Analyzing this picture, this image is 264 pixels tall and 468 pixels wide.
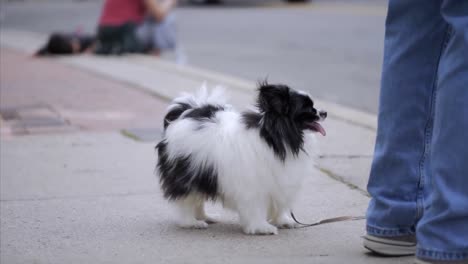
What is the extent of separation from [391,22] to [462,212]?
2.98 ft

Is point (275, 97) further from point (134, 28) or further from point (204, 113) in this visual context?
point (134, 28)

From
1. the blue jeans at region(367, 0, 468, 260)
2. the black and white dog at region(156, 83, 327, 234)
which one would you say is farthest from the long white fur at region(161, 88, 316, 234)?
the blue jeans at region(367, 0, 468, 260)

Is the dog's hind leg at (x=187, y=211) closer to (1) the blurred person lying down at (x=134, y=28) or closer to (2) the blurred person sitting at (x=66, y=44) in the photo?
(1) the blurred person lying down at (x=134, y=28)

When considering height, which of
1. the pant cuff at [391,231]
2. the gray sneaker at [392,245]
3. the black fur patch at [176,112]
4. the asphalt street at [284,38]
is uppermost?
the black fur patch at [176,112]

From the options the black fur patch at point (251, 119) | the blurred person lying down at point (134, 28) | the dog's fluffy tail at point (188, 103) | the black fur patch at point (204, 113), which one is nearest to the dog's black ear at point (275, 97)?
the black fur patch at point (251, 119)

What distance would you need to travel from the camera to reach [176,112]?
15.5ft

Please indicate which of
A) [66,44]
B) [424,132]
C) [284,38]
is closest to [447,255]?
[424,132]

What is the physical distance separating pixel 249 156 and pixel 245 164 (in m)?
0.05

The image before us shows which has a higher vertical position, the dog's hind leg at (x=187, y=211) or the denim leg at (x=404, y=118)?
the denim leg at (x=404, y=118)

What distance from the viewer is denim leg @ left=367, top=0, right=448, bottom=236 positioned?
12.4 feet

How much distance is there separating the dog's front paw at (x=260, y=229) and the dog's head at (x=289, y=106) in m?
0.51

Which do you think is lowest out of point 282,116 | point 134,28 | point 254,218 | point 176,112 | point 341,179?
point 134,28

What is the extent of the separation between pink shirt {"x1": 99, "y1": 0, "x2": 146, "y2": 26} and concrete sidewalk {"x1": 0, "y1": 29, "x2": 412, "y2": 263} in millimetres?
4576

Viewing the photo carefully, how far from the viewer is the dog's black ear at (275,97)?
14.0 ft
